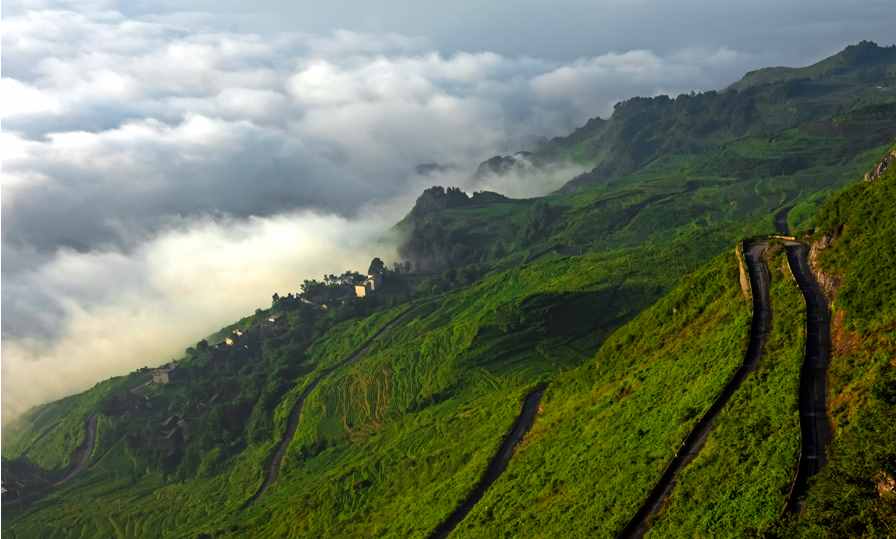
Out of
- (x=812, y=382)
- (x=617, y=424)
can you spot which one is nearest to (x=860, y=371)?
(x=812, y=382)

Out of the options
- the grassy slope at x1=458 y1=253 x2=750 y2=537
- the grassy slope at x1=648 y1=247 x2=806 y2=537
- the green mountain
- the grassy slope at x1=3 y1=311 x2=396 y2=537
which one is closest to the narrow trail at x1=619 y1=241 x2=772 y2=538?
the green mountain

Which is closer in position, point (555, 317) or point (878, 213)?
point (878, 213)

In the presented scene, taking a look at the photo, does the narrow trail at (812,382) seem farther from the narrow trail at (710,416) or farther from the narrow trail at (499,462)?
the narrow trail at (499,462)

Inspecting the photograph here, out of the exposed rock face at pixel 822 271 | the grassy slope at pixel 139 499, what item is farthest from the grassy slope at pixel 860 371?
the grassy slope at pixel 139 499

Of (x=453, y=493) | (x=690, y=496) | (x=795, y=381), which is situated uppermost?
(x=795, y=381)

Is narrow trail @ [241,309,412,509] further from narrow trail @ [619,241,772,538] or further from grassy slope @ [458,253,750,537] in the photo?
narrow trail @ [619,241,772,538]

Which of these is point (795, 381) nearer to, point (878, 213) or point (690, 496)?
point (690, 496)

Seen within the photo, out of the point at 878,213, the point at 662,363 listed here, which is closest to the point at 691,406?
the point at 662,363
